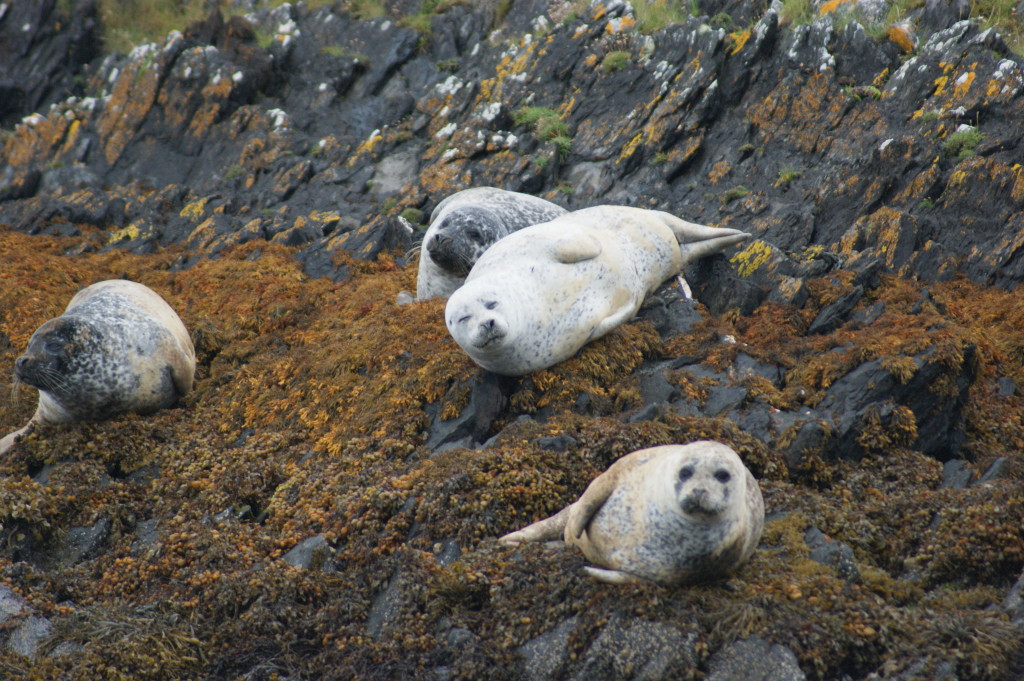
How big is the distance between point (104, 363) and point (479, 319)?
3661 mm

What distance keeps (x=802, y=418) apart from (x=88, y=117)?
15843mm

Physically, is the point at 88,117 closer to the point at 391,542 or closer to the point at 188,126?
the point at 188,126

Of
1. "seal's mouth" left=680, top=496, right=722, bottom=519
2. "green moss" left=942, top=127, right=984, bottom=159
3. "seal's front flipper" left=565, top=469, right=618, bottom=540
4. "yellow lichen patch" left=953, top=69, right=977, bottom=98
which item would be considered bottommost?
"seal's front flipper" left=565, top=469, right=618, bottom=540

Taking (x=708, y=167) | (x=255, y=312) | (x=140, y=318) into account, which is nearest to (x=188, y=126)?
(x=255, y=312)

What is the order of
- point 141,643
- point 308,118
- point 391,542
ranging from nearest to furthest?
point 141,643 < point 391,542 < point 308,118

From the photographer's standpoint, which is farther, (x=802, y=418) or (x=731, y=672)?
(x=802, y=418)

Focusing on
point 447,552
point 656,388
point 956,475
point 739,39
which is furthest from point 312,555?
point 739,39

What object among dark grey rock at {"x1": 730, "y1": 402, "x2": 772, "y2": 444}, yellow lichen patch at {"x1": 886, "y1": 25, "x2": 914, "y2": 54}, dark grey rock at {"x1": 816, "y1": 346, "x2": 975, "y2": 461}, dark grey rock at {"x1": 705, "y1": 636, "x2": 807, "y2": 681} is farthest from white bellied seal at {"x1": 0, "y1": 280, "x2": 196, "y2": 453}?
yellow lichen patch at {"x1": 886, "y1": 25, "x2": 914, "y2": 54}

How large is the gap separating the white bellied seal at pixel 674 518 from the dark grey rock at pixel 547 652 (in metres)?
0.36

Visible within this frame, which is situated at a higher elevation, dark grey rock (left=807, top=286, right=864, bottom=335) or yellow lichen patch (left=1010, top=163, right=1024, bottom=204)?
yellow lichen patch (left=1010, top=163, right=1024, bottom=204)

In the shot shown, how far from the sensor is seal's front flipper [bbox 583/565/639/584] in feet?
15.1

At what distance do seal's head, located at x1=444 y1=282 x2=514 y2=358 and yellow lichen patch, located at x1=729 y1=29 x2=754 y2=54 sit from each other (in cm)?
681

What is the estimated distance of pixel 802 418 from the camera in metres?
6.59

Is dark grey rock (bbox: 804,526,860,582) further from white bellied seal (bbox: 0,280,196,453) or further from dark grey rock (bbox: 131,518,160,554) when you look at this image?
white bellied seal (bbox: 0,280,196,453)
